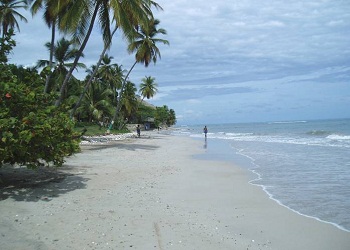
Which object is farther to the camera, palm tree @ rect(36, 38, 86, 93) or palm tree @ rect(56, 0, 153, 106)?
palm tree @ rect(36, 38, 86, 93)

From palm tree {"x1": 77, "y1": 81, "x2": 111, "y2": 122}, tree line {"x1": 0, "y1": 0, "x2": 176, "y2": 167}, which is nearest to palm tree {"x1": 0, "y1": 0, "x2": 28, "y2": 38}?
tree line {"x1": 0, "y1": 0, "x2": 176, "y2": 167}

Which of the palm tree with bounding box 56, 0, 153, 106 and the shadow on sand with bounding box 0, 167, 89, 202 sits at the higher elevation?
the palm tree with bounding box 56, 0, 153, 106

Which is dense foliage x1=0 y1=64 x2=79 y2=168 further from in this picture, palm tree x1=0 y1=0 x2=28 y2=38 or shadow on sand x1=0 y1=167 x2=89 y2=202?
palm tree x1=0 y1=0 x2=28 y2=38

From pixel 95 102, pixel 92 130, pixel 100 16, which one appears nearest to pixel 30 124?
A: pixel 100 16

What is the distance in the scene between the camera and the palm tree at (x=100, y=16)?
14.2 metres

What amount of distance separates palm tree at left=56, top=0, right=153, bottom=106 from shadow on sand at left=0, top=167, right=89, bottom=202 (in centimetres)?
607

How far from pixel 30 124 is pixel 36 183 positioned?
2.13m

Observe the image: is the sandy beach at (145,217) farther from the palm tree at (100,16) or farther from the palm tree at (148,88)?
the palm tree at (148,88)

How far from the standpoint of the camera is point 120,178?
9.04 meters

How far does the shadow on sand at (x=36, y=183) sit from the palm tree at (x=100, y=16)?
6.07 meters

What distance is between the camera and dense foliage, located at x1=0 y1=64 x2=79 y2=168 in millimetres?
5870

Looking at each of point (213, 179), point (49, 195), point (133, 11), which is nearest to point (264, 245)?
point (49, 195)

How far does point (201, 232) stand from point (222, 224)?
542 millimetres

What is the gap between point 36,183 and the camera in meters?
7.64
